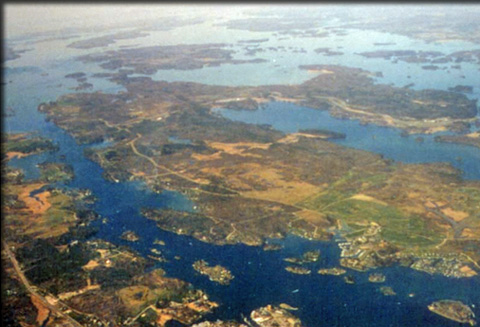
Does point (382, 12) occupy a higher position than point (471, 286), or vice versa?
point (382, 12)

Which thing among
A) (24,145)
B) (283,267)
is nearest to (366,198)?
(283,267)

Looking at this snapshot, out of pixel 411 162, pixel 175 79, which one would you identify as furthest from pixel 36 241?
pixel 175 79

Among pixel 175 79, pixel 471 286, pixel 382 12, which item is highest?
pixel 382 12

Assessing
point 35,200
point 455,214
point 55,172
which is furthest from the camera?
point 55,172

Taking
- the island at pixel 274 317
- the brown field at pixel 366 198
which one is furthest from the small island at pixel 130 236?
the brown field at pixel 366 198

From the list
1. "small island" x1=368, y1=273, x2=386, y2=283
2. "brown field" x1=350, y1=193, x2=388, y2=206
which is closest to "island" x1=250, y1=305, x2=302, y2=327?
"small island" x1=368, y1=273, x2=386, y2=283

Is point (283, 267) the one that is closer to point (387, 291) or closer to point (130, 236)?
point (387, 291)

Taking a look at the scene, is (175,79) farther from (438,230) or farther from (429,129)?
(438,230)
